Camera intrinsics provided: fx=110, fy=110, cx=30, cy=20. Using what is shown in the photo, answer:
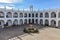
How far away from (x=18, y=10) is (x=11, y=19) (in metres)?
4.57

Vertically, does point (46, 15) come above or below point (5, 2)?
below

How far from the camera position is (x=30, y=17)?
151ft

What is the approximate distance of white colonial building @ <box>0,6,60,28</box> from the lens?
3769cm

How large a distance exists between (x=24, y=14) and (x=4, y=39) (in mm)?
25399

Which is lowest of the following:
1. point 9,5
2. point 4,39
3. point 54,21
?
point 4,39

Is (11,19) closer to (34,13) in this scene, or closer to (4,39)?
(34,13)

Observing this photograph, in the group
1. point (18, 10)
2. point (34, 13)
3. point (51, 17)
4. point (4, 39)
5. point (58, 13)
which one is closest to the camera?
point (4, 39)

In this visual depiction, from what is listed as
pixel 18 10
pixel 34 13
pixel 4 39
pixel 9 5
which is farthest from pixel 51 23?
pixel 4 39

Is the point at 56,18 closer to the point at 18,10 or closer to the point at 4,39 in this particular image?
the point at 18,10

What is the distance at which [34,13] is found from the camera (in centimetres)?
4572

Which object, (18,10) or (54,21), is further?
(18,10)

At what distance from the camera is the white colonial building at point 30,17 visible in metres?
37.7

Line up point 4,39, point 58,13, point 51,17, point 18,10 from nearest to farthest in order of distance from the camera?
point 4,39 < point 58,13 < point 51,17 < point 18,10

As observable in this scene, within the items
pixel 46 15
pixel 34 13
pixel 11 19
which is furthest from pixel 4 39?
pixel 34 13
